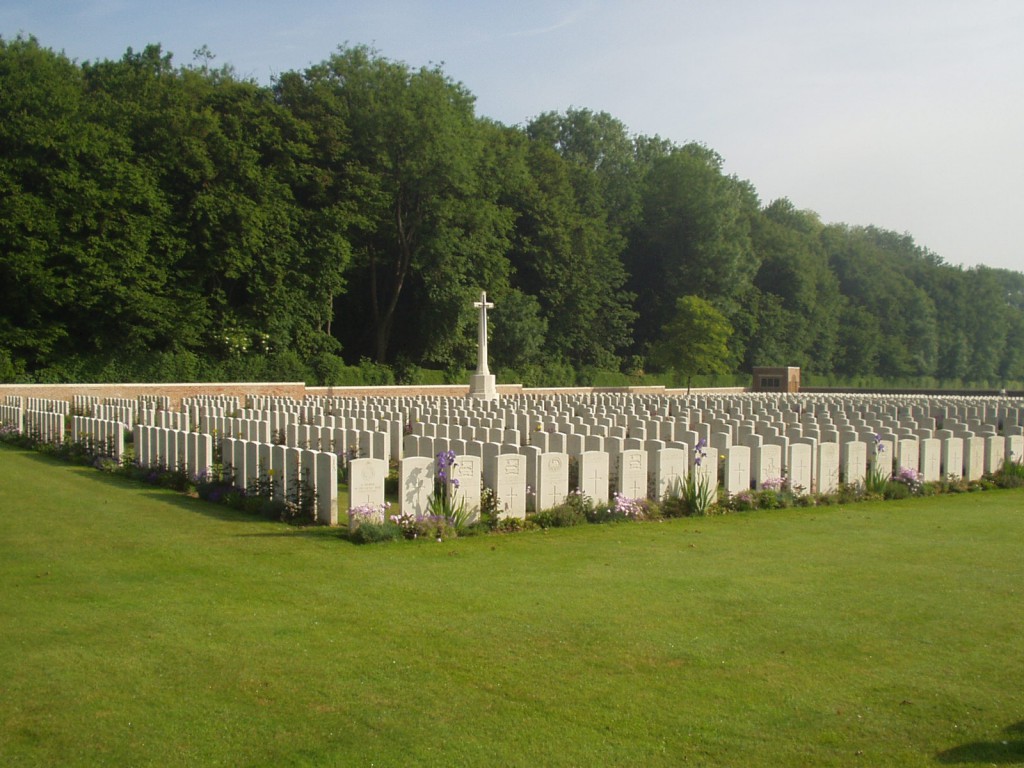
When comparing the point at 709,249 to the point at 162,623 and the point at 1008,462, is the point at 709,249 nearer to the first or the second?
the point at 1008,462

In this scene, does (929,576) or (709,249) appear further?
(709,249)

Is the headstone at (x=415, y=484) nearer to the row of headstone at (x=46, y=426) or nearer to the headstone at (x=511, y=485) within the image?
the headstone at (x=511, y=485)

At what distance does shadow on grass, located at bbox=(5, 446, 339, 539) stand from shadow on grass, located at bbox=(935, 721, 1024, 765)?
18.9 ft

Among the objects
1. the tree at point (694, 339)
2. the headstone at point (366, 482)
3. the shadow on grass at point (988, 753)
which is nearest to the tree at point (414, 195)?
the tree at point (694, 339)

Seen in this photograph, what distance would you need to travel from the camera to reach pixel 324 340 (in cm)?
4147

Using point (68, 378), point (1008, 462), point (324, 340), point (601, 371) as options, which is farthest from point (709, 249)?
point (1008, 462)

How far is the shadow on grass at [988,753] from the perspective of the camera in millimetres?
3906

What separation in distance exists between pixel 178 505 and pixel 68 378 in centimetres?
2576

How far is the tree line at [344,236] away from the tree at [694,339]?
26 centimetres

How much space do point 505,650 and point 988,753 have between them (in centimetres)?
239

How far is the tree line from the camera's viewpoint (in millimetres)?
34406

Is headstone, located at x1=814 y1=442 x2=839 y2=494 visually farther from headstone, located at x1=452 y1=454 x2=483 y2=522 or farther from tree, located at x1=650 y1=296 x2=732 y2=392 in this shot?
tree, located at x1=650 y1=296 x2=732 y2=392

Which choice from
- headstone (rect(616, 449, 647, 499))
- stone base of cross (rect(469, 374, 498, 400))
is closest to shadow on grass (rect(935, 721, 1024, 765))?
headstone (rect(616, 449, 647, 499))

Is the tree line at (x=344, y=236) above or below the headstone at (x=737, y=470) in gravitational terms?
above
